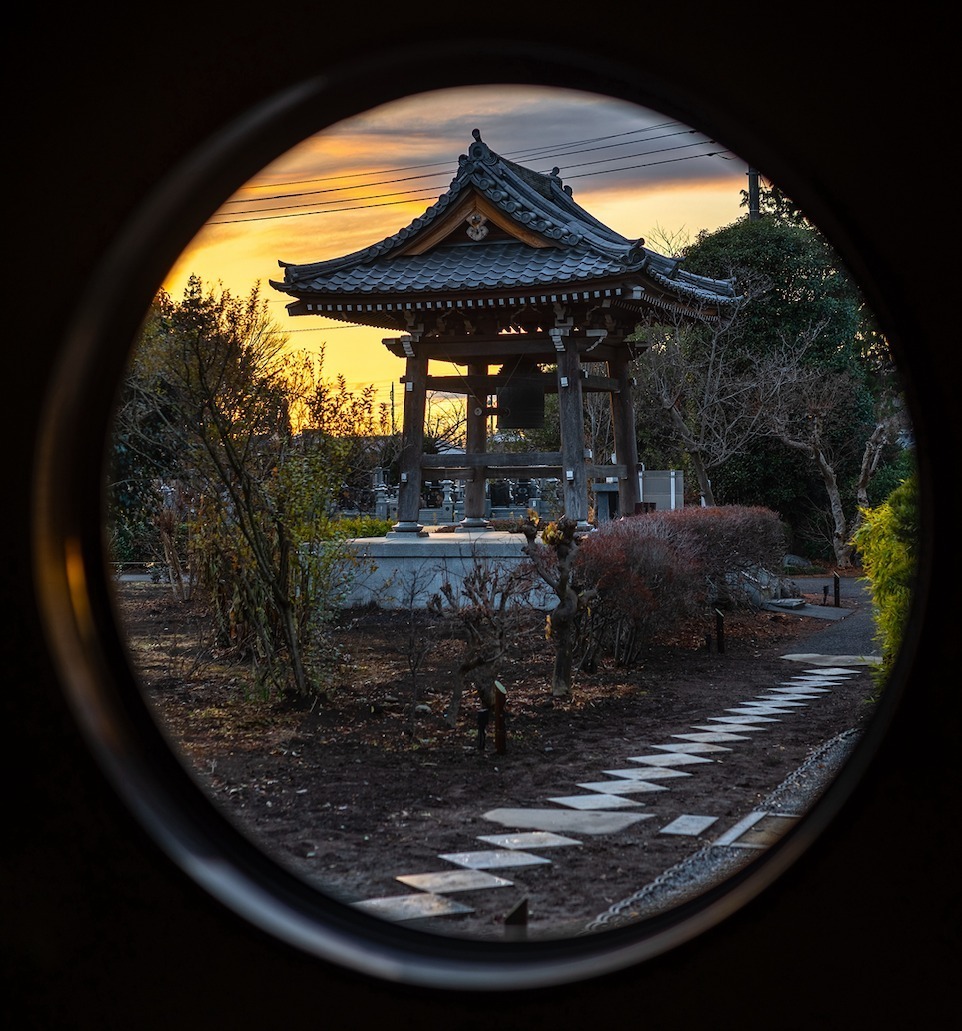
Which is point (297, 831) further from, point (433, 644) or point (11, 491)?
point (433, 644)

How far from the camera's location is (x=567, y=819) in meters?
4.62

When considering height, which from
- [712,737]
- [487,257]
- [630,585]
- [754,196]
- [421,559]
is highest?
[754,196]

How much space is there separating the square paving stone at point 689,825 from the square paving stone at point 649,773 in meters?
0.60

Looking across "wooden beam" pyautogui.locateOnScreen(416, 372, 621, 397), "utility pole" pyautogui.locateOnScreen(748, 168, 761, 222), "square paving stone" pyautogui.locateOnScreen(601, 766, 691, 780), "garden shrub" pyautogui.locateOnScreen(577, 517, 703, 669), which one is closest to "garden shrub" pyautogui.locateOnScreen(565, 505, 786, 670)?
"garden shrub" pyautogui.locateOnScreen(577, 517, 703, 669)

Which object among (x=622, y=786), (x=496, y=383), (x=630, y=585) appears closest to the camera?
(x=622, y=786)

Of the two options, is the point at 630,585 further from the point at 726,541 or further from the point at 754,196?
the point at 754,196

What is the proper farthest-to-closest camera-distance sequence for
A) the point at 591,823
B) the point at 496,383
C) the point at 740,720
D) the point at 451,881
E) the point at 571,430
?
the point at 496,383, the point at 571,430, the point at 740,720, the point at 591,823, the point at 451,881

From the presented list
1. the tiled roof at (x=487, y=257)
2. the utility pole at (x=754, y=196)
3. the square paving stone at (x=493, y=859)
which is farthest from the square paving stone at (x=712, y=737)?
the utility pole at (x=754, y=196)

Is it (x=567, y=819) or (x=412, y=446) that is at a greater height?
(x=412, y=446)

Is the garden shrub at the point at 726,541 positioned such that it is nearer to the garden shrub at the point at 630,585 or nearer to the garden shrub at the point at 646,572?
the garden shrub at the point at 646,572

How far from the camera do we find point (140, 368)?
6812mm

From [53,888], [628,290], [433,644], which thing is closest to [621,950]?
[53,888]

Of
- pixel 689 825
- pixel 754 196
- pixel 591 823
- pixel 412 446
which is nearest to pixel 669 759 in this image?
pixel 689 825

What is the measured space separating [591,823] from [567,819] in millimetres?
106
